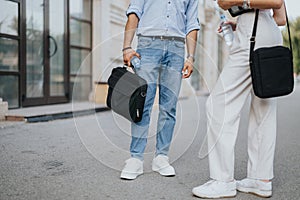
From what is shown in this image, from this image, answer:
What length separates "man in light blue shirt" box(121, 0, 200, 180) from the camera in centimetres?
287

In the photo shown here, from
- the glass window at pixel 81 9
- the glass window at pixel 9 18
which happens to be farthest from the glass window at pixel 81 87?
the glass window at pixel 9 18

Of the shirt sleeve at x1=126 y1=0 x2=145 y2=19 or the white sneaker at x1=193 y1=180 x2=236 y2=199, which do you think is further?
the shirt sleeve at x1=126 y1=0 x2=145 y2=19

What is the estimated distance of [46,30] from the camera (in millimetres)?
7465

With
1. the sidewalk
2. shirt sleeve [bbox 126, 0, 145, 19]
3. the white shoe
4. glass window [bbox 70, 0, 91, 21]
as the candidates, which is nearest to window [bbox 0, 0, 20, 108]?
the sidewalk

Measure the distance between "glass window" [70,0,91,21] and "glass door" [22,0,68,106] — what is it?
0.34m

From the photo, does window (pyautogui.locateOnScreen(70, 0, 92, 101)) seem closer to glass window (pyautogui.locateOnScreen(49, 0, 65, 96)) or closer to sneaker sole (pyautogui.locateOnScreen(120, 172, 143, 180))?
glass window (pyautogui.locateOnScreen(49, 0, 65, 96))

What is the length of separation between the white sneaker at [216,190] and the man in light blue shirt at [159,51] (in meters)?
0.48

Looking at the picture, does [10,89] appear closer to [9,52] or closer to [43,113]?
[9,52]

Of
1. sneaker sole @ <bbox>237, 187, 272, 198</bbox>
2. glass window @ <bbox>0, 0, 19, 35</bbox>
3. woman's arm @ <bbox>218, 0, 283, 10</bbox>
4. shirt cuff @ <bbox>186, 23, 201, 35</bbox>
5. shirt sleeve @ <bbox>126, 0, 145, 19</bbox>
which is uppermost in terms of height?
glass window @ <bbox>0, 0, 19, 35</bbox>

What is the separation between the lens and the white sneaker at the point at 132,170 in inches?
113

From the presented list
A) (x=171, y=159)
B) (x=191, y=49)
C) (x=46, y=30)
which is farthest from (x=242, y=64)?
(x=46, y=30)

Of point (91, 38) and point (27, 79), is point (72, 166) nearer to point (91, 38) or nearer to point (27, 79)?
point (27, 79)

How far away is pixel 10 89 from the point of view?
664cm

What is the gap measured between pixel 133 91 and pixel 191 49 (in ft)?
1.79
